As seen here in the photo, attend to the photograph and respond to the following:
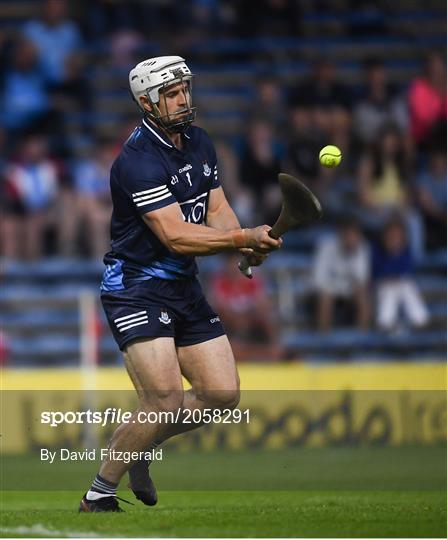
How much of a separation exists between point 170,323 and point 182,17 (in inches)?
462

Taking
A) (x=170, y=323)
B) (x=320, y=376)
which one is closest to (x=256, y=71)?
(x=320, y=376)

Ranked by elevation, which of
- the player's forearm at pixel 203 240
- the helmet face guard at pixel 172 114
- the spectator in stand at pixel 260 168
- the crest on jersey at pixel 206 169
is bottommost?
the spectator in stand at pixel 260 168

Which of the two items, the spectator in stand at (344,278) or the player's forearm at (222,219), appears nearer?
the player's forearm at (222,219)

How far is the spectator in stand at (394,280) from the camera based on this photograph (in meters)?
16.7

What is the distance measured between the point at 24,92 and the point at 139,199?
10043 mm

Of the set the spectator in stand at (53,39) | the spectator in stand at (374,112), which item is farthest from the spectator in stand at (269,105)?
the spectator in stand at (53,39)

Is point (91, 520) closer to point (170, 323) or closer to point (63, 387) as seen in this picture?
point (170, 323)

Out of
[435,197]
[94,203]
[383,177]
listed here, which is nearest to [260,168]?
[383,177]

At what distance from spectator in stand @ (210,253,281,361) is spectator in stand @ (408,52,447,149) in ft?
11.6

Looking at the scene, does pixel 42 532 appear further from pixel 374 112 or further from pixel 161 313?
pixel 374 112

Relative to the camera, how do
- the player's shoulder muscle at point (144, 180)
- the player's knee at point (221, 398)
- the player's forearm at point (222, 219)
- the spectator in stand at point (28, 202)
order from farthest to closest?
the spectator in stand at point (28, 202) → the player's forearm at point (222, 219) → the player's knee at point (221, 398) → the player's shoulder muscle at point (144, 180)

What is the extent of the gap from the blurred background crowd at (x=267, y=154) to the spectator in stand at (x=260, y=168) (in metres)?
0.02

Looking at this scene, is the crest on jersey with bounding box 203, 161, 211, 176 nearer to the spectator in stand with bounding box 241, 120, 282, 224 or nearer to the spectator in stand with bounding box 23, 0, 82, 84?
the spectator in stand with bounding box 241, 120, 282, 224

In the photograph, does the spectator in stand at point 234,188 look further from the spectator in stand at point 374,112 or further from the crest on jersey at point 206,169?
the crest on jersey at point 206,169
